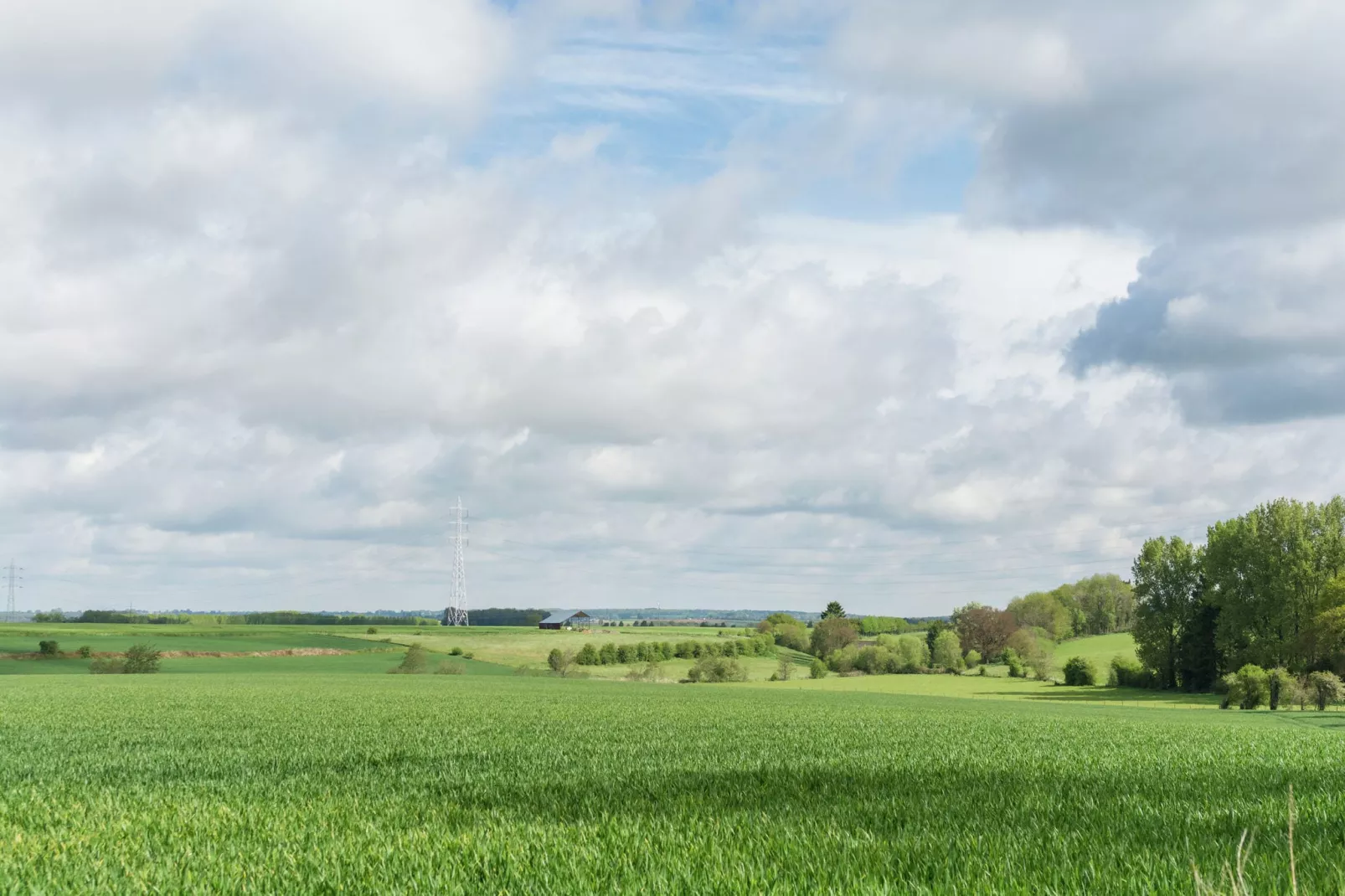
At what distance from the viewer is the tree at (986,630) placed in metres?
144

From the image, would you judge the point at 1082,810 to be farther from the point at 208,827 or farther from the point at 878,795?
the point at 208,827

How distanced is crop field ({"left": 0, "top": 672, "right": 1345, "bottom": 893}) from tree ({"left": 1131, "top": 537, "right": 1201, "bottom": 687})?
8184cm

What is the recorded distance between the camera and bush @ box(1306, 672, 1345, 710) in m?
71.4

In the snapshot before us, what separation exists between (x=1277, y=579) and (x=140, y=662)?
106 meters

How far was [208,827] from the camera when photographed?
10438 millimetres

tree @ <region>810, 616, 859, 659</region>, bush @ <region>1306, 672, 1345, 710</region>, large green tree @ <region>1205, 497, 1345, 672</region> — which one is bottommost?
tree @ <region>810, 616, 859, 659</region>

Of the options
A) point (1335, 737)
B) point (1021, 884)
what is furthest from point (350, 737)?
point (1335, 737)

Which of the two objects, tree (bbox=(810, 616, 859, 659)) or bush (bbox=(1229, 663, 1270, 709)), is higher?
bush (bbox=(1229, 663, 1270, 709))

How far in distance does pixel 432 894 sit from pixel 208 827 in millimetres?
4682

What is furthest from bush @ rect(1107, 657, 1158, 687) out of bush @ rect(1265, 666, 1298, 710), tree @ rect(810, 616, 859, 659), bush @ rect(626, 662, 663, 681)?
bush @ rect(626, 662, 663, 681)

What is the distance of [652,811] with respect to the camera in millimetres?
10930

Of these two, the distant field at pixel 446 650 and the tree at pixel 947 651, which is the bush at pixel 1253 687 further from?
the tree at pixel 947 651

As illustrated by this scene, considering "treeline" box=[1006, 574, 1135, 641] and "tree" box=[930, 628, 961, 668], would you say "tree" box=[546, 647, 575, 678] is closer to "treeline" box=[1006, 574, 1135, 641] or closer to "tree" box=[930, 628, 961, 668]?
"tree" box=[930, 628, 961, 668]

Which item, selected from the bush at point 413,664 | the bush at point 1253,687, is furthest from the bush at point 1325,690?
the bush at point 413,664
